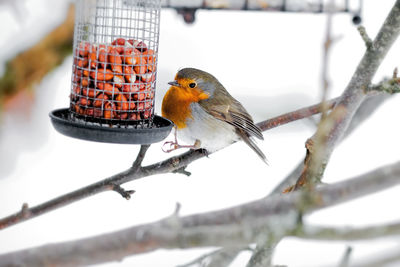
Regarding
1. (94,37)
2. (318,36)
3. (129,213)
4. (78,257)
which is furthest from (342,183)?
(318,36)

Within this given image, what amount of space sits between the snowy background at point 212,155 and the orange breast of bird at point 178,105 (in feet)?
4.07

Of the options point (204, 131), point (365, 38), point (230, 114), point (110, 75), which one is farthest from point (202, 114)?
point (365, 38)

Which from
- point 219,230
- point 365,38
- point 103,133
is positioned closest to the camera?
point 219,230

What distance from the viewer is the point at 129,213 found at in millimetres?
5020

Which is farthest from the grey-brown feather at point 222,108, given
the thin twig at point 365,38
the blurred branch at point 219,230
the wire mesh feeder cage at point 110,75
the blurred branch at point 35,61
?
the blurred branch at point 219,230

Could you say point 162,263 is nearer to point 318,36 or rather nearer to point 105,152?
point 105,152

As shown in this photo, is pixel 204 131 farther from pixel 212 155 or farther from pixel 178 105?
pixel 212 155

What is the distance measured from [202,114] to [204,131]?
0.13 m

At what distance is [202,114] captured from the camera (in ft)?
11.8

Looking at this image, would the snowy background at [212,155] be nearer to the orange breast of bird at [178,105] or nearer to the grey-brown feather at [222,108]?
the grey-brown feather at [222,108]

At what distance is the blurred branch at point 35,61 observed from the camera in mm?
3699

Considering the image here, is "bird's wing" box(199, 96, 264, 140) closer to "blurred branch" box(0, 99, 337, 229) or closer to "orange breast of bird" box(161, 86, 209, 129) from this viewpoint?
"orange breast of bird" box(161, 86, 209, 129)

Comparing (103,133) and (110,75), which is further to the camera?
(110,75)

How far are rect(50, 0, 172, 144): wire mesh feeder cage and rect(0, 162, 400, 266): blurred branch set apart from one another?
4.82ft
